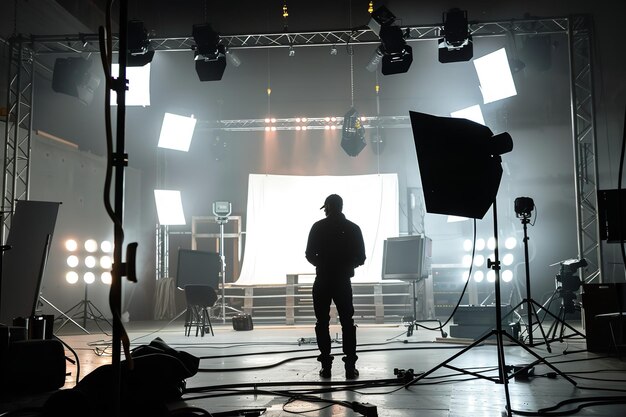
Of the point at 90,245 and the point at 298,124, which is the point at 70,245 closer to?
the point at 90,245

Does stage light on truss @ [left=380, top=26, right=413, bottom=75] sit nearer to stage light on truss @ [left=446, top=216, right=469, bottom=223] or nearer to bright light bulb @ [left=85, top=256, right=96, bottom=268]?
stage light on truss @ [left=446, top=216, right=469, bottom=223]

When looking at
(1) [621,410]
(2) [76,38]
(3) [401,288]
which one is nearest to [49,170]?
(2) [76,38]

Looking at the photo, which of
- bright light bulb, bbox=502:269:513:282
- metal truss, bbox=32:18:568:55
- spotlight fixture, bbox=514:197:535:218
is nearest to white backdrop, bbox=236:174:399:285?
bright light bulb, bbox=502:269:513:282

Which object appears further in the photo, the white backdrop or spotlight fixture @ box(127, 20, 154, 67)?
the white backdrop

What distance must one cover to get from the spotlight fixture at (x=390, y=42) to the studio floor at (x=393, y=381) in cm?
404

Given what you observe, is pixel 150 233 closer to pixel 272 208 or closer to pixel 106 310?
pixel 106 310

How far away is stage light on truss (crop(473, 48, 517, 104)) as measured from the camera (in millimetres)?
9703

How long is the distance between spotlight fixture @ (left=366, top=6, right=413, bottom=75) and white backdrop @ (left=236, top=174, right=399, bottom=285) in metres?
3.41

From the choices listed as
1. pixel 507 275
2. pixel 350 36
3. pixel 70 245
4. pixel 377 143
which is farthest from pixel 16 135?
pixel 507 275

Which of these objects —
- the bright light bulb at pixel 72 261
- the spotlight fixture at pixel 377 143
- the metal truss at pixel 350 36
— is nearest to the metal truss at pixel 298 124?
the spotlight fixture at pixel 377 143

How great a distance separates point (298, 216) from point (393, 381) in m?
7.99

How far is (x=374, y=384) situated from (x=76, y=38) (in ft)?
25.6

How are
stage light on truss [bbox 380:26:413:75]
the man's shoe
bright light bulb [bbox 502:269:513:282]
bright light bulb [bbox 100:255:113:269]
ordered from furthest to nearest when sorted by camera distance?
bright light bulb [bbox 100:255:113:269] < bright light bulb [bbox 502:269:513:282] < stage light on truss [bbox 380:26:413:75] < the man's shoe

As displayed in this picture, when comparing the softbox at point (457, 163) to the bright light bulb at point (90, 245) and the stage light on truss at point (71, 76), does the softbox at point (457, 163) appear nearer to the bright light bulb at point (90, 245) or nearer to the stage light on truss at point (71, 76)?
the stage light on truss at point (71, 76)
